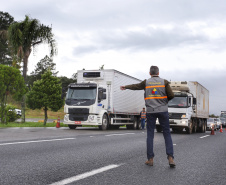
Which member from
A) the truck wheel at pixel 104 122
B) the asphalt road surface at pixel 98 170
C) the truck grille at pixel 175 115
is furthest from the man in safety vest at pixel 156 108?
the truck wheel at pixel 104 122

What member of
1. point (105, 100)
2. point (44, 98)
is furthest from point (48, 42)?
point (105, 100)

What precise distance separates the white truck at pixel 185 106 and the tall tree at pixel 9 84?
9609 mm

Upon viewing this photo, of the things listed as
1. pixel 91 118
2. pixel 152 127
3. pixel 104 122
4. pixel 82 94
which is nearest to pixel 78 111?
pixel 91 118

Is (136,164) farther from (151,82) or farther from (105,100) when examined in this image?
(105,100)

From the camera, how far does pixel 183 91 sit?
19.9 metres

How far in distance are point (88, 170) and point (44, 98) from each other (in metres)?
20.9

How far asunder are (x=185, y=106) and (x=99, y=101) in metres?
5.14

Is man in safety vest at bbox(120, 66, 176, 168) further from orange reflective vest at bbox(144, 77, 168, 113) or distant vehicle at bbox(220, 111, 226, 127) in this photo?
distant vehicle at bbox(220, 111, 226, 127)

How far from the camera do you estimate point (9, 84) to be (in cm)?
2119

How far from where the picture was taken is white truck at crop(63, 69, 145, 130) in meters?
19.2

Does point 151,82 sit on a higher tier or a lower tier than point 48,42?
lower

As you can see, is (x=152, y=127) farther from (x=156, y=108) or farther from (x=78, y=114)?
(x=78, y=114)

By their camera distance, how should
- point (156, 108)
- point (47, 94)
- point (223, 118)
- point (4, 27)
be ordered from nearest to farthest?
point (156, 108), point (47, 94), point (223, 118), point (4, 27)

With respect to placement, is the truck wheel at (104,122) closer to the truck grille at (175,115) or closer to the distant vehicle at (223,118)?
the truck grille at (175,115)
